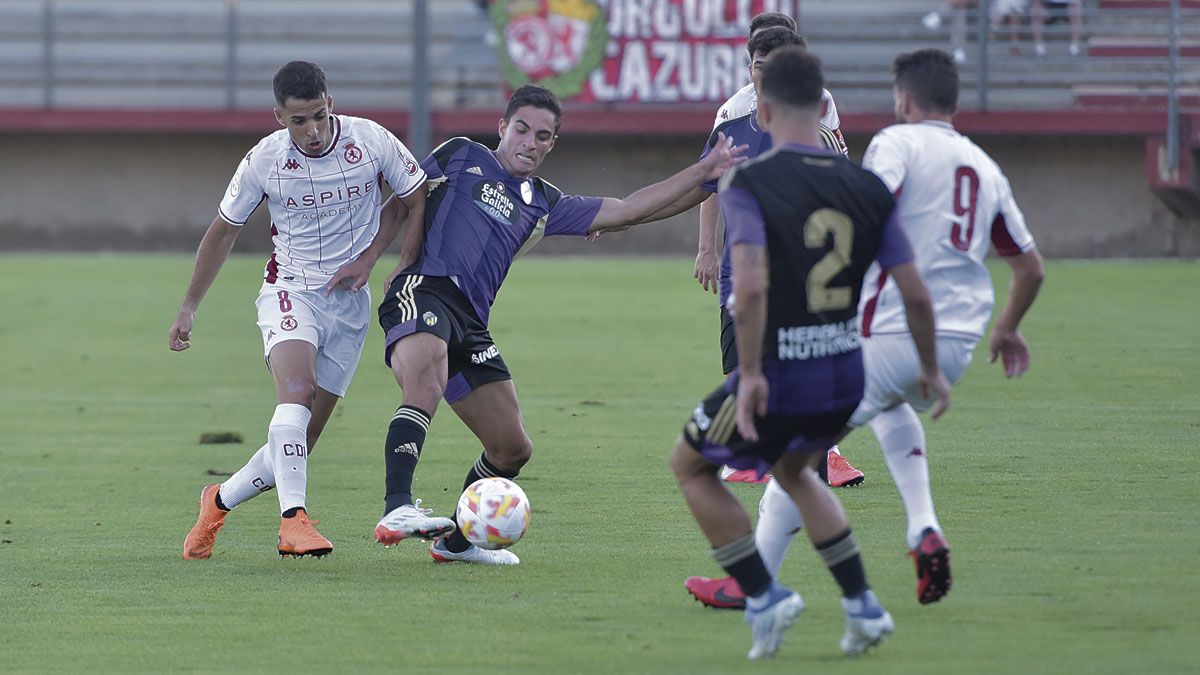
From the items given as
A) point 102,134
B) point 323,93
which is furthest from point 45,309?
point 323,93

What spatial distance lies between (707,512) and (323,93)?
3.07 meters

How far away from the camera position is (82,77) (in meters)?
29.7

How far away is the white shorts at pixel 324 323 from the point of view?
302 inches

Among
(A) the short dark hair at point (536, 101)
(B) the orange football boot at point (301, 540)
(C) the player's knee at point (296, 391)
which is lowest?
(B) the orange football boot at point (301, 540)

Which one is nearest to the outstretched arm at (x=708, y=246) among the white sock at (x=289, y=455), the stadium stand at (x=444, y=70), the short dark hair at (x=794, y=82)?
the white sock at (x=289, y=455)

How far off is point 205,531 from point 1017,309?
3.69 m

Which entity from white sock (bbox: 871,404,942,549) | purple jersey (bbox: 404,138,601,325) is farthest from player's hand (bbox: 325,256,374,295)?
white sock (bbox: 871,404,942,549)

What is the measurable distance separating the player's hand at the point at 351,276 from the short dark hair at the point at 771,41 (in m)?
2.15

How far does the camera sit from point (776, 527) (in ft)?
19.5

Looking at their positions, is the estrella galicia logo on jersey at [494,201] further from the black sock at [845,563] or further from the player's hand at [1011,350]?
the black sock at [845,563]

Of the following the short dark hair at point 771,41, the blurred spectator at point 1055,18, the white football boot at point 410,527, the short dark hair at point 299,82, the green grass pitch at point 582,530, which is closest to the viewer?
the green grass pitch at point 582,530

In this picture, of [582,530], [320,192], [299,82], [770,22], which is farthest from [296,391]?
[770,22]

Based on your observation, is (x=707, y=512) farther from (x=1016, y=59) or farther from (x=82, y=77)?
(x=82, y=77)

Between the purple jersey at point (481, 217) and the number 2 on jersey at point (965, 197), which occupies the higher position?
the number 2 on jersey at point (965, 197)
